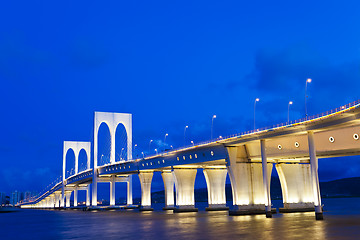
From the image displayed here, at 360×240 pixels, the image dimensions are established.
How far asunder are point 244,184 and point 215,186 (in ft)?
59.9

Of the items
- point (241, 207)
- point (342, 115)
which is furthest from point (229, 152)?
point (342, 115)

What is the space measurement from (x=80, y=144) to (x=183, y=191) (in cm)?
8965

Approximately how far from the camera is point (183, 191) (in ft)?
235

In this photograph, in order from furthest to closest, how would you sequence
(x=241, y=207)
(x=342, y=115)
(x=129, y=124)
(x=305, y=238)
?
(x=129, y=124) < (x=241, y=207) < (x=342, y=115) < (x=305, y=238)

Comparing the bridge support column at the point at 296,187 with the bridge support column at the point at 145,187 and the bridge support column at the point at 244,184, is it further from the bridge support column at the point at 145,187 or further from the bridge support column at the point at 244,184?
the bridge support column at the point at 145,187

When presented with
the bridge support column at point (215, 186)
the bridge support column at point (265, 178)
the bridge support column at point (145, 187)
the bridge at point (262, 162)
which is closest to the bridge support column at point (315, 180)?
the bridge at point (262, 162)

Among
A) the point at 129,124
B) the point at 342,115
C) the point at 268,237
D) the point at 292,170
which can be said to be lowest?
the point at 268,237

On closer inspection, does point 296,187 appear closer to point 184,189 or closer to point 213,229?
point 184,189

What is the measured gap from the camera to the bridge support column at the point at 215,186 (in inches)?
2766

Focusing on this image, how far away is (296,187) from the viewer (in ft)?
181

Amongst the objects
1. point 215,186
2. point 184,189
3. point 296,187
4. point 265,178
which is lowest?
point 296,187

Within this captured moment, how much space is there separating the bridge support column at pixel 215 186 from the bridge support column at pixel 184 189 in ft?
10.1

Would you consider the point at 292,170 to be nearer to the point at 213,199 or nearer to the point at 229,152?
the point at 229,152

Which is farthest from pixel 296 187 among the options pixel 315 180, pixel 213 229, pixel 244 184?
pixel 213 229
